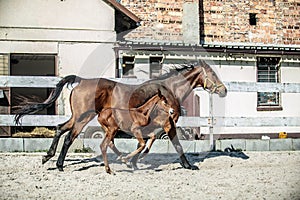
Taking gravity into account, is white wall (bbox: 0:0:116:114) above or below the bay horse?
above

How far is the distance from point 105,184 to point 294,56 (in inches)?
482

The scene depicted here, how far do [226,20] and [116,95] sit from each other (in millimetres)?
12687

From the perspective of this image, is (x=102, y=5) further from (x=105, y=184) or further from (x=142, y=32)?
(x=105, y=184)

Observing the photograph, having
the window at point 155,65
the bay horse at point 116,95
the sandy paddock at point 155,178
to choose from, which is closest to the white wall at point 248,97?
the window at point 155,65

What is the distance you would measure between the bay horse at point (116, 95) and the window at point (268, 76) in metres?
8.30

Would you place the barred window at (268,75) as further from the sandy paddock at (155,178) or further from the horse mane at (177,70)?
the horse mane at (177,70)

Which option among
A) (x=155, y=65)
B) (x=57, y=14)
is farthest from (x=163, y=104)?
(x=155, y=65)

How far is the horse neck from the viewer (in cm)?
779

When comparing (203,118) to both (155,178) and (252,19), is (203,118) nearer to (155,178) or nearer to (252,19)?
(155,178)

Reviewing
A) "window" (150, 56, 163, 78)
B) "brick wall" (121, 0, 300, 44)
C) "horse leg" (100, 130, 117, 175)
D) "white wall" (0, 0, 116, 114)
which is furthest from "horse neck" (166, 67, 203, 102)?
"brick wall" (121, 0, 300, 44)

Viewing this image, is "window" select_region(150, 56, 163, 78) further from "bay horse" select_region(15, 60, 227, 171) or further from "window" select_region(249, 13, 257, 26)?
"window" select_region(249, 13, 257, 26)

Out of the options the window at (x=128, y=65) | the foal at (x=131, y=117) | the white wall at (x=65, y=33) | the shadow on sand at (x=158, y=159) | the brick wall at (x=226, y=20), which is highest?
the brick wall at (x=226, y=20)

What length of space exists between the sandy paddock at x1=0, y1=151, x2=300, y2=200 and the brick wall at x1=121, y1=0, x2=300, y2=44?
10359 millimetres

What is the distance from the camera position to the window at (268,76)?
1580 cm
